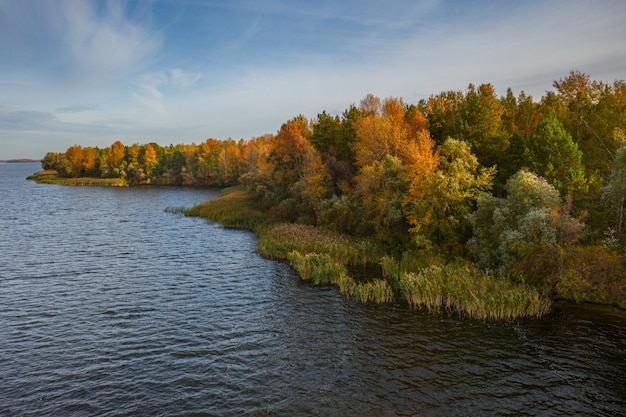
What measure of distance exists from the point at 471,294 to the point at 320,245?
19873 millimetres

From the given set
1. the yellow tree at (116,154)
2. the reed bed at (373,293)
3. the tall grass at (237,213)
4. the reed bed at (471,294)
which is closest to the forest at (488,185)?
the reed bed at (471,294)

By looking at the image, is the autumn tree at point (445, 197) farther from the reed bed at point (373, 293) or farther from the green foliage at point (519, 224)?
the reed bed at point (373, 293)

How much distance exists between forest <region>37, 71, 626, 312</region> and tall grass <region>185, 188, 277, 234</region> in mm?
3393

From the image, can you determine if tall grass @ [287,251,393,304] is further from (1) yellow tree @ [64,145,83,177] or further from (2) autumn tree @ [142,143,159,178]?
(1) yellow tree @ [64,145,83,177]

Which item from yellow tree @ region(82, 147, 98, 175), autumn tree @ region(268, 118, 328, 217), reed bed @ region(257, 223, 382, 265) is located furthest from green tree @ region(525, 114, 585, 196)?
yellow tree @ region(82, 147, 98, 175)

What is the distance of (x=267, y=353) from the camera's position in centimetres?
2348

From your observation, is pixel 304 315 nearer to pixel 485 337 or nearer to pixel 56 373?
pixel 485 337

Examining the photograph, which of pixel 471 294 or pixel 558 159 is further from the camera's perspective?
pixel 558 159

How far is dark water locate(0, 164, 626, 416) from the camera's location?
18.6m

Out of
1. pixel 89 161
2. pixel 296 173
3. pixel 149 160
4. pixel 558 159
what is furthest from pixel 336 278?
pixel 89 161

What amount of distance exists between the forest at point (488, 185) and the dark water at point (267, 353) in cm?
472

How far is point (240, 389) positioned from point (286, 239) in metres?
29.5

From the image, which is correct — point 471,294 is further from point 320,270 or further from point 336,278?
point 320,270

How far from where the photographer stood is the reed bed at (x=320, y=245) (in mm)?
41969
